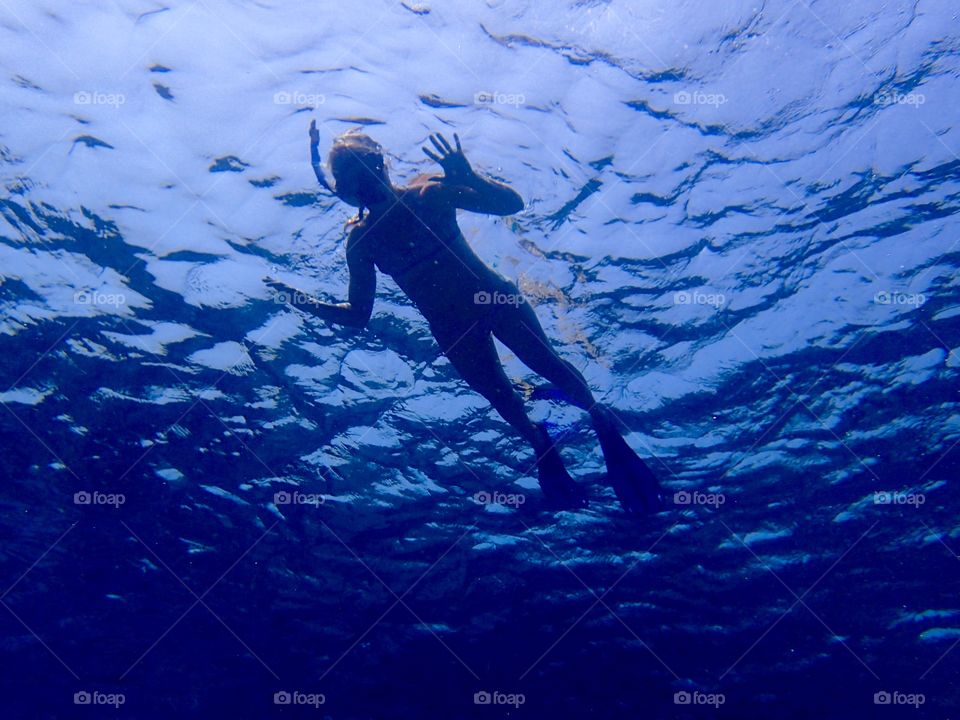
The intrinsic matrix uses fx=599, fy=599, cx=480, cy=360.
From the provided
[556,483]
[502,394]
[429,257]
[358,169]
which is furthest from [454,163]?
[556,483]

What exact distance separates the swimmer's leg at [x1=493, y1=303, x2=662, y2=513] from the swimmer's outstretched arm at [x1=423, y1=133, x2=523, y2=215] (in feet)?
3.89

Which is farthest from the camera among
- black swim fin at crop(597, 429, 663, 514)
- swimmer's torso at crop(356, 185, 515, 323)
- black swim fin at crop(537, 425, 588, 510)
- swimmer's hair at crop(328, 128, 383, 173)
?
black swim fin at crop(537, 425, 588, 510)

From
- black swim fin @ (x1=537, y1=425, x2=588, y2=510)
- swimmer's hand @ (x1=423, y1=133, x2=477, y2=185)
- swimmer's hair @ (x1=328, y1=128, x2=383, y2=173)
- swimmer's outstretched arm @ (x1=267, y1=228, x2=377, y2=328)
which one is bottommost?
black swim fin @ (x1=537, y1=425, x2=588, y2=510)

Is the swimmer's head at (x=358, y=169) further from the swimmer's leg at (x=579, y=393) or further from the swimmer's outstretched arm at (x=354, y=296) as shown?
the swimmer's leg at (x=579, y=393)

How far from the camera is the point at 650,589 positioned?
1437cm

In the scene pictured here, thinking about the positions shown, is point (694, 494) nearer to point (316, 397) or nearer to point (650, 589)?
point (650, 589)

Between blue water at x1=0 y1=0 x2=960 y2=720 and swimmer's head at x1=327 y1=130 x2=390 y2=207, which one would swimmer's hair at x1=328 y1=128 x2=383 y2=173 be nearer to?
swimmer's head at x1=327 y1=130 x2=390 y2=207

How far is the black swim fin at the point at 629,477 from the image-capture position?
700 centimetres

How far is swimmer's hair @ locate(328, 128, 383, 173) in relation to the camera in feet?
18.1

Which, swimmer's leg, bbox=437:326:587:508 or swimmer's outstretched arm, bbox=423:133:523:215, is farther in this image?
swimmer's leg, bbox=437:326:587:508

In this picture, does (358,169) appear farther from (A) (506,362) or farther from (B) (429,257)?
(A) (506,362)

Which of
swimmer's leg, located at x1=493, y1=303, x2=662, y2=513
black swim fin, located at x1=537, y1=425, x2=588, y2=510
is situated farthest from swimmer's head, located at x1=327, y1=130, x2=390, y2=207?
black swim fin, located at x1=537, y1=425, x2=588, y2=510

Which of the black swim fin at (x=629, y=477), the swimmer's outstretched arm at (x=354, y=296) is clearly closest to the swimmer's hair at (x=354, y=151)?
the swimmer's outstretched arm at (x=354, y=296)

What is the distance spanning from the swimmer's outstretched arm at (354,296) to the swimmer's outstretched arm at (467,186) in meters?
1.09
